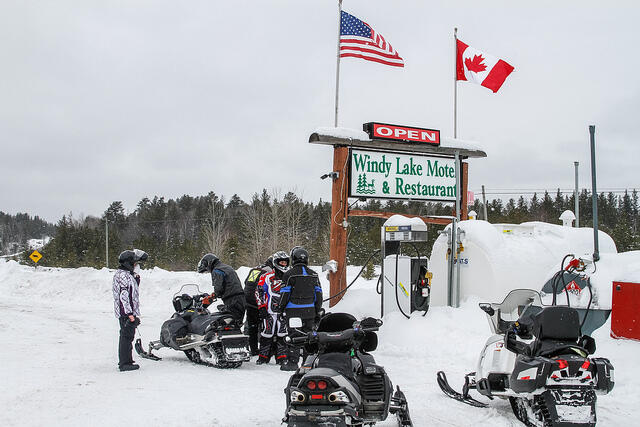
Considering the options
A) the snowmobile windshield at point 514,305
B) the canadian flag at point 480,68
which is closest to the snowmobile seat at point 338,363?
the snowmobile windshield at point 514,305

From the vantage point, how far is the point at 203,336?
9.58 metres

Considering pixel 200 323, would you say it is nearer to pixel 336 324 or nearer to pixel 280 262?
pixel 280 262

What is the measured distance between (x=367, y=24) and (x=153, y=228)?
82.8 m

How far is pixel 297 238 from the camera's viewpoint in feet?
131

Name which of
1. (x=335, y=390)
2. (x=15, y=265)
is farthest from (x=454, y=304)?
(x=15, y=265)

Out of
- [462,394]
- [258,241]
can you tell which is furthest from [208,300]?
[258,241]

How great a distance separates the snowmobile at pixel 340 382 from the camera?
4680 millimetres

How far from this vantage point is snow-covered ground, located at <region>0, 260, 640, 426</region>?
617 centimetres

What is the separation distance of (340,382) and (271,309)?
5025 millimetres

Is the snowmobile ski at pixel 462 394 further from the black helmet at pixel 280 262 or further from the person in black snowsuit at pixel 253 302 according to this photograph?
the person in black snowsuit at pixel 253 302

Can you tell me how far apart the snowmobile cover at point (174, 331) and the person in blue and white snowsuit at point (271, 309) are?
1.33m

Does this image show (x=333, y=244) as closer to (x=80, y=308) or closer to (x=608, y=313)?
(x=608, y=313)

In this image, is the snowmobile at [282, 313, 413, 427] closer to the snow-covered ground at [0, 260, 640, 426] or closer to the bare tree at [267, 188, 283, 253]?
the snow-covered ground at [0, 260, 640, 426]

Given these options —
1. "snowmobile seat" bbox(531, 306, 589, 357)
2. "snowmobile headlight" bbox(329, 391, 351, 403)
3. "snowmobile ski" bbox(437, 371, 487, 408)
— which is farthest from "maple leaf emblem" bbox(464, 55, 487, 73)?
"snowmobile headlight" bbox(329, 391, 351, 403)
